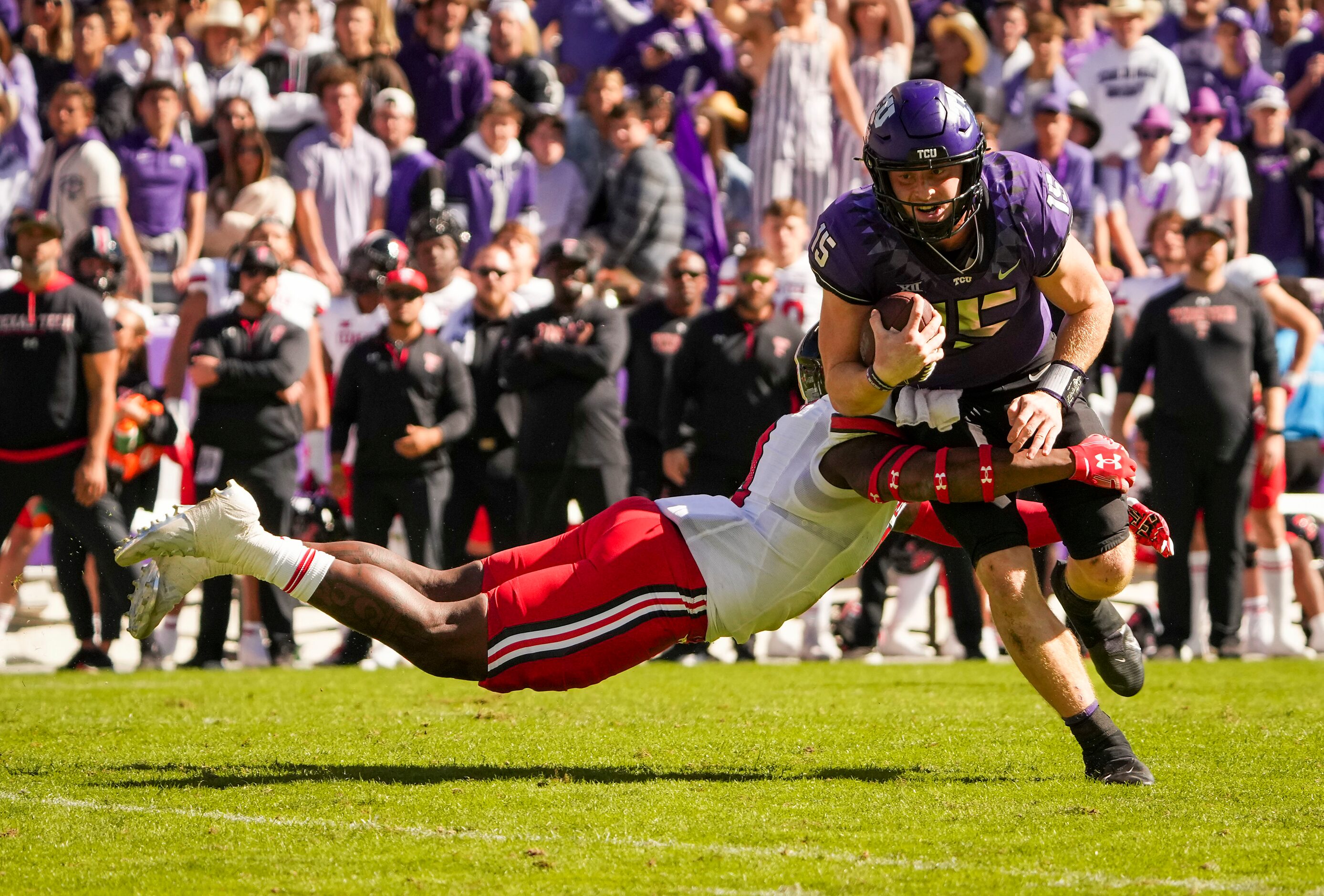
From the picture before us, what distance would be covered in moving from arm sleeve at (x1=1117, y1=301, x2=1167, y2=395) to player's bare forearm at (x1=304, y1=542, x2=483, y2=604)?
5741 mm

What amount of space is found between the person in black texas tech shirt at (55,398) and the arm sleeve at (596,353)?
2.42 m

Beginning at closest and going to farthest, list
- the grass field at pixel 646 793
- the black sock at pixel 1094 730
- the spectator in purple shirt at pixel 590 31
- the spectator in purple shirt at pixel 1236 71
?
the grass field at pixel 646 793
the black sock at pixel 1094 730
the spectator in purple shirt at pixel 1236 71
the spectator in purple shirt at pixel 590 31

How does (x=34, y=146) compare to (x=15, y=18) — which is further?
(x=15, y=18)

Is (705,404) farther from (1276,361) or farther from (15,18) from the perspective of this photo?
(15,18)

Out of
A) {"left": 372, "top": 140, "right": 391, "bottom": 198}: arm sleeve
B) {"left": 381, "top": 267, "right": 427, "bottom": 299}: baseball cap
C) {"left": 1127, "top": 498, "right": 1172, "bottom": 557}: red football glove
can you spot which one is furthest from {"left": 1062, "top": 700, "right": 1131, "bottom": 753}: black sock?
{"left": 372, "top": 140, "right": 391, "bottom": 198}: arm sleeve

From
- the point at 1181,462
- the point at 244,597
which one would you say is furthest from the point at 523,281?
the point at 1181,462

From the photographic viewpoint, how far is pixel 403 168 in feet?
40.2

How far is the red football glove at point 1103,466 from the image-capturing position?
5191 millimetres

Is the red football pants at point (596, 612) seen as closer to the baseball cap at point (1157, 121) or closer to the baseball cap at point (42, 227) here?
the baseball cap at point (42, 227)

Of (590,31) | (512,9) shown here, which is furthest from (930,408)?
(590,31)

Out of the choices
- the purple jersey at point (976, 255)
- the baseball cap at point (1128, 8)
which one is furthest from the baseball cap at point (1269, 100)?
the purple jersey at point (976, 255)

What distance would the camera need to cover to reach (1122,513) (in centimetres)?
546

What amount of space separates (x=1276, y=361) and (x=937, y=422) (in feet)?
17.3

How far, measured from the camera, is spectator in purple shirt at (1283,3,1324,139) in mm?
14062
